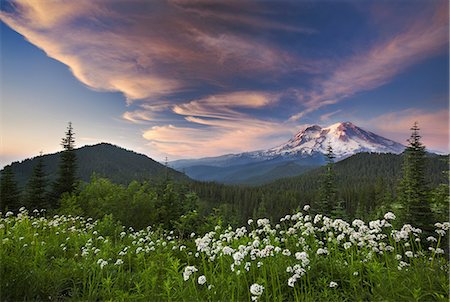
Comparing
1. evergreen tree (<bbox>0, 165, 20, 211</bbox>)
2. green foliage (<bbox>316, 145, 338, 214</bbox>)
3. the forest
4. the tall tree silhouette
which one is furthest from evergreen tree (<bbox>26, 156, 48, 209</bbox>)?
green foliage (<bbox>316, 145, 338, 214</bbox>)

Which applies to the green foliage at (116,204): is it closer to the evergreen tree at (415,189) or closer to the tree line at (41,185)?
the tree line at (41,185)

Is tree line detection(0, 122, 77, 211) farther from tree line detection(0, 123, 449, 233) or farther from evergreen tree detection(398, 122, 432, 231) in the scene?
evergreen tree detection(398, 122, 432, 231)

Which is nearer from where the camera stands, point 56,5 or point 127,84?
point 56,5

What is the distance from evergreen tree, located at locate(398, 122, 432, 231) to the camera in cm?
2161

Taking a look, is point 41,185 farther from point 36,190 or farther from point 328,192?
point 328,192

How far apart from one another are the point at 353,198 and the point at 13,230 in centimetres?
12273

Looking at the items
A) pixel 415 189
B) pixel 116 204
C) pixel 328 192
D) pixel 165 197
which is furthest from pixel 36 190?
pixel 415 189

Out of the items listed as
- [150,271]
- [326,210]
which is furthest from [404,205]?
[150,271]

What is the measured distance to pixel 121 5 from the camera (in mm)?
7664

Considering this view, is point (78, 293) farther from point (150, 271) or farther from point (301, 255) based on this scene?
point (301, 255)

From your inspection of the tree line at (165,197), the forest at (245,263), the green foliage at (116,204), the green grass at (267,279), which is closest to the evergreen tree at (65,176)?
the tree line at (165,197)

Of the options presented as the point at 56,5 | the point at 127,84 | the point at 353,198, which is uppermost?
the point at 56,5

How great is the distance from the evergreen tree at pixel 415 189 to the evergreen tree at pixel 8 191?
40325 mm

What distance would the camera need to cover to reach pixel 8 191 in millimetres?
32312
